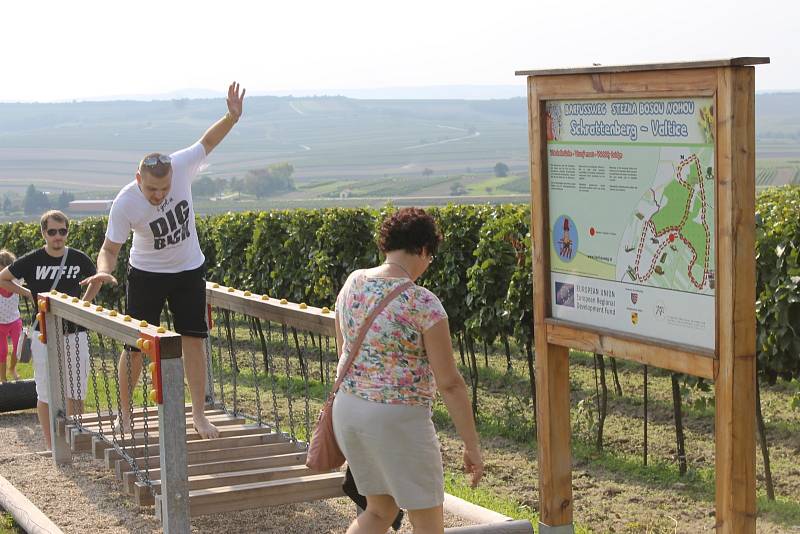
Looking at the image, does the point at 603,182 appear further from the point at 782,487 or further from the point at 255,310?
the point at 782,487

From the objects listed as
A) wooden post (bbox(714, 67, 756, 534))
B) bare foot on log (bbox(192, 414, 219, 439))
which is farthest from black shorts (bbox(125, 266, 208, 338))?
wooden post (bbox(714, 67, 756, 534))

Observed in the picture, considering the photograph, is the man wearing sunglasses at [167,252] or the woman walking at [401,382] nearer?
the woman walking at [401,382]

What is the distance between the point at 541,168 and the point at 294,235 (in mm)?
11449

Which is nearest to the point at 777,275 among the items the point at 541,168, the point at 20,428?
the point at 541,168

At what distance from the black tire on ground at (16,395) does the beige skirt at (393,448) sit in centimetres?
713

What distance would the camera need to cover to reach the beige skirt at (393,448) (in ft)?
15.4

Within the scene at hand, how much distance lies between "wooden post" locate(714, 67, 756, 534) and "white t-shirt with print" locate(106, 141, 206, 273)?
11.0 feet

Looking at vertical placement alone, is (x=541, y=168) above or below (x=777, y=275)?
above

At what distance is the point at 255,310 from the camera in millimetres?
7391

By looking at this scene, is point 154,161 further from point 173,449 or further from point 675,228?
point 675,228

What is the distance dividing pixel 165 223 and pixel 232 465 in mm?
1393

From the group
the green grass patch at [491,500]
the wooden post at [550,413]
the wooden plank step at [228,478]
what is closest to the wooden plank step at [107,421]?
the wooden plank step at [228,478]

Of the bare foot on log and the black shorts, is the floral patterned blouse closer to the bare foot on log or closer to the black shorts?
the black shorts

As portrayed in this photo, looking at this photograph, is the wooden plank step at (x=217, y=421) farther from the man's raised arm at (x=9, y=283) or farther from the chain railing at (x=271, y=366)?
the man's raised arm at (x=9, y=283)
